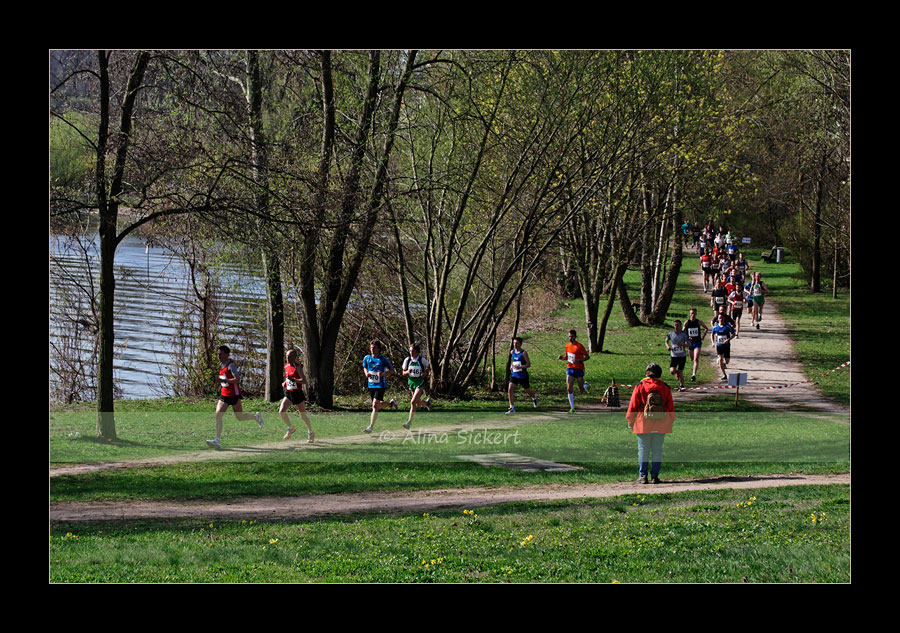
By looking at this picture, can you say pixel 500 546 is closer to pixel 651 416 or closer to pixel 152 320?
pixel 651 416

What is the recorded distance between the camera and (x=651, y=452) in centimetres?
1410

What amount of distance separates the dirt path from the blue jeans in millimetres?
247

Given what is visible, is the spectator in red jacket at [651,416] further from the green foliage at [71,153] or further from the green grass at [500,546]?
the green foliage at [71,153]

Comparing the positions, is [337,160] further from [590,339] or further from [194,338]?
[590,339]

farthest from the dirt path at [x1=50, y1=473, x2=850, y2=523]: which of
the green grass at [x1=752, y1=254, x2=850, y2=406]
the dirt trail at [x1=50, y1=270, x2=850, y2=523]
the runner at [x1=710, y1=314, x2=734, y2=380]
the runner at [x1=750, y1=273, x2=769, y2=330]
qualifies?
the runner at [x1=750, y1=273, x2=769, y2=330]

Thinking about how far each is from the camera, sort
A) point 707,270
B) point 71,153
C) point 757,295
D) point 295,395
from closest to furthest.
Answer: point 71,153, point 295,395, point 757,295, point 707,270

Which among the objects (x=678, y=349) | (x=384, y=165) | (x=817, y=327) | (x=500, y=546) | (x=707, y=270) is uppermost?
(x=384, y=165)

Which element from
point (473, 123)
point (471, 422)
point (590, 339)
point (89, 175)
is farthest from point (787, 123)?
point (89, 175)

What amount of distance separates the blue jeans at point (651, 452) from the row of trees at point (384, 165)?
23.5 feet

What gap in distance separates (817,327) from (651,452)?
24615 millimetres

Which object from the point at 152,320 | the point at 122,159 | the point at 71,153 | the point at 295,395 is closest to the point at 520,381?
the point at 295,395

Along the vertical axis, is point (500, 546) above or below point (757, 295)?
below

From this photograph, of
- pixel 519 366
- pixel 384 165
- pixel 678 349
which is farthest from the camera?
pixel 678 349

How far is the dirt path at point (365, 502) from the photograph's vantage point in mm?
11906
